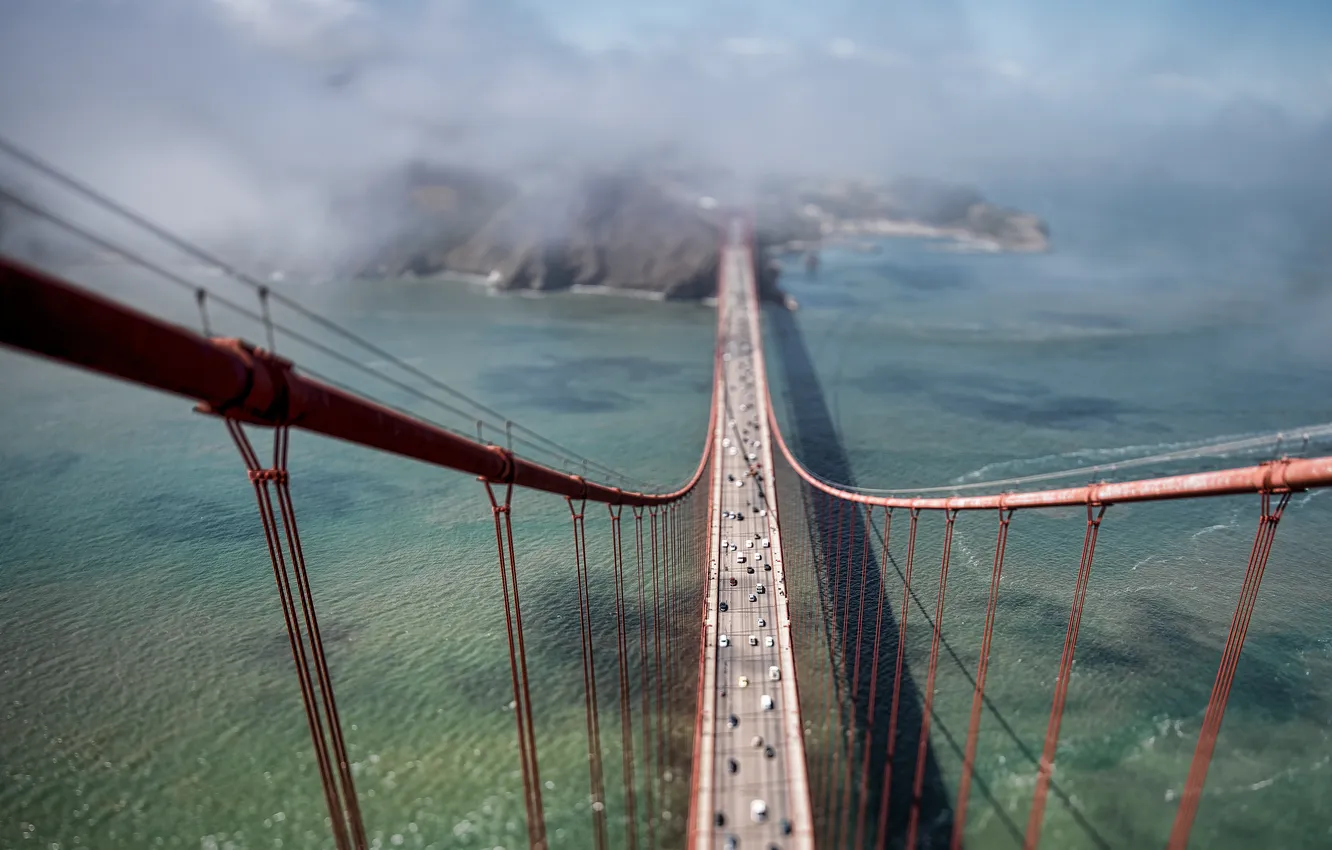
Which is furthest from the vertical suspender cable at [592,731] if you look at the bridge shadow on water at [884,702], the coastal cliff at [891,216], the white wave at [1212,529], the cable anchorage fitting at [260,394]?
the coastal cliff at [891,216]

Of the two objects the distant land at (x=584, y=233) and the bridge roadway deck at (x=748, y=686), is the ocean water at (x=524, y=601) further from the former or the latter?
Answer: the distant land at (x=584, y=233)

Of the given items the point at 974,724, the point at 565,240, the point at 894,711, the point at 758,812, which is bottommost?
the point at 974,724

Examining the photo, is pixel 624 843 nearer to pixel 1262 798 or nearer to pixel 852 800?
pixel 852 800

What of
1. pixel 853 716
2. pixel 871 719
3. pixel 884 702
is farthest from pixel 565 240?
pixel 871 719

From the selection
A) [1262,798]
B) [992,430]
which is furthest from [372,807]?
[992,430]

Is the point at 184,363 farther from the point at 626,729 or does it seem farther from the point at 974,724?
the point at 974,724

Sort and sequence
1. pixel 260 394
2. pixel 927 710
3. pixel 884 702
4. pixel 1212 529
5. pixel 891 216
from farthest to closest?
pixel 891 216 → pixel 1212 529 → pixel 884 702 → pixel 927 710 → pixel 260 394

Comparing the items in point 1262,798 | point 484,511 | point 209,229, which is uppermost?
point 209,229
